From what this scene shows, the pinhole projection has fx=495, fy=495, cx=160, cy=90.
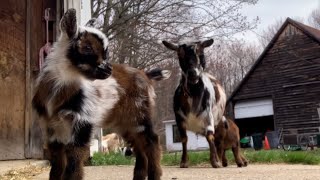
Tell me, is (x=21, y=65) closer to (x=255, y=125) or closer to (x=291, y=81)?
(x=291, y=81)

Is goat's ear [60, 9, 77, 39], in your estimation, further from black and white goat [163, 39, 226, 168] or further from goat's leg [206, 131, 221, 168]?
goat's leg [206, 131, 221, 168]

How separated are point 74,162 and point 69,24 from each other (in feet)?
3.86

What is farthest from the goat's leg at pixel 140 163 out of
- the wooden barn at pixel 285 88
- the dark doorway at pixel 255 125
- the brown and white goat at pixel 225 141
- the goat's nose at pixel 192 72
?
the dark doorway at pixel 255 125

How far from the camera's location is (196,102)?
7.98 meters

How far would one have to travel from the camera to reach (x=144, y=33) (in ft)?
61.1

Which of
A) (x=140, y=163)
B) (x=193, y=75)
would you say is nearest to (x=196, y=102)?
(x=193, y=75)

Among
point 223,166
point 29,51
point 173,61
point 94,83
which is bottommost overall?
point 223,166

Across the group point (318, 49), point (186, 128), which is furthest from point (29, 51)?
point (318, 49)

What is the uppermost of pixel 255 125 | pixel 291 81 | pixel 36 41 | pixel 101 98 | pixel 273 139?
pixel 291 81

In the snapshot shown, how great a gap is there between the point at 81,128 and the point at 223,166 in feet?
15.2

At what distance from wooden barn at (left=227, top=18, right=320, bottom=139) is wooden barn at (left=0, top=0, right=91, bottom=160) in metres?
25.4

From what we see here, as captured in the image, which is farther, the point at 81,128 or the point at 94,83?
the point at 94,83

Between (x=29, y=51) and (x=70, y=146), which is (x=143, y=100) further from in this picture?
(x=29, y=51)

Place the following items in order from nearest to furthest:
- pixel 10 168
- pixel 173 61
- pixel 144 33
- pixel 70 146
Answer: pixel 70 146, pixel 10 168, pixel 144 33, pixel 173 61
